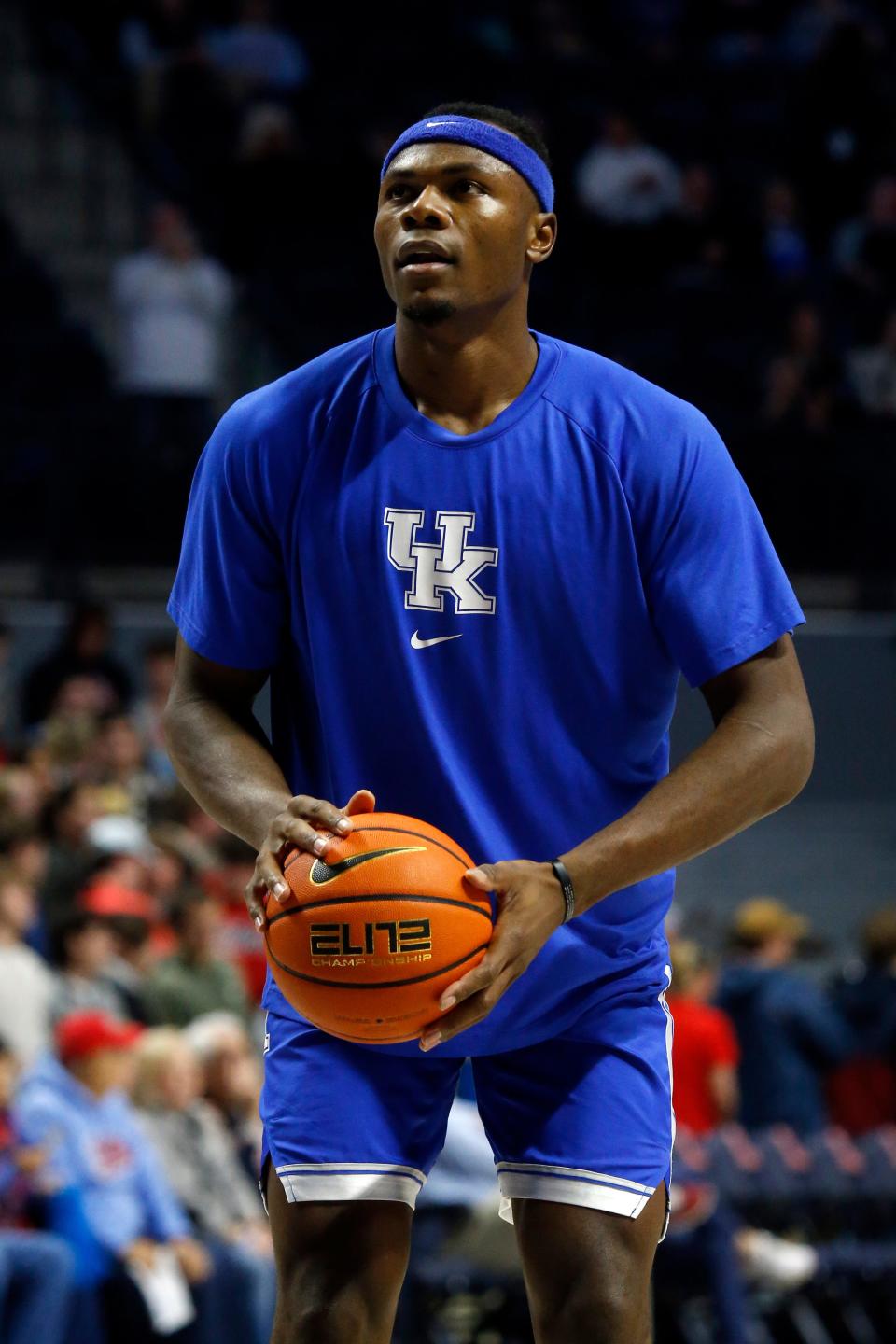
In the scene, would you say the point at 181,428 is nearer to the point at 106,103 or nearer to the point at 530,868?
the point at 106,103

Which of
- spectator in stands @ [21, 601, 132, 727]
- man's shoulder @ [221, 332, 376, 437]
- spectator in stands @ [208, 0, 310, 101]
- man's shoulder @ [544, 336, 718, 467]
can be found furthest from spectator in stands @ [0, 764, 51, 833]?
spectator in stands @ [208, 0, 310, 101]

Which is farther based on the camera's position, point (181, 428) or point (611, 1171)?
point (181, 428)

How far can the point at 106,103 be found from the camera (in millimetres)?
13945

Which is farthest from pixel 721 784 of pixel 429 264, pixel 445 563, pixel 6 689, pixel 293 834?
pixel 6 689

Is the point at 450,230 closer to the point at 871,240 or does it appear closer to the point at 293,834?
the point at 293,834

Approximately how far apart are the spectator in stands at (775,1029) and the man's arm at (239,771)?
634 cm

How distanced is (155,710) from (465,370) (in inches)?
299

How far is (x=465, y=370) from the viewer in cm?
346

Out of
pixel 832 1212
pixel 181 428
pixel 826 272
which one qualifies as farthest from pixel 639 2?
pixel 832 1212

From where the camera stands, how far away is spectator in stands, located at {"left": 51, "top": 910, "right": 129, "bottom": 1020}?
7582mm

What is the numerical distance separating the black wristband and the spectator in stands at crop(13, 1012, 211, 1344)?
382 centimetres

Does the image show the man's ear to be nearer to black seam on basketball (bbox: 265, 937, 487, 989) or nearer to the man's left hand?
the man's left hand

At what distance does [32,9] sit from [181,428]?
4.30 metres

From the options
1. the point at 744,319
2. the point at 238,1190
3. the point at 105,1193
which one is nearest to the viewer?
the point at 105,1193
